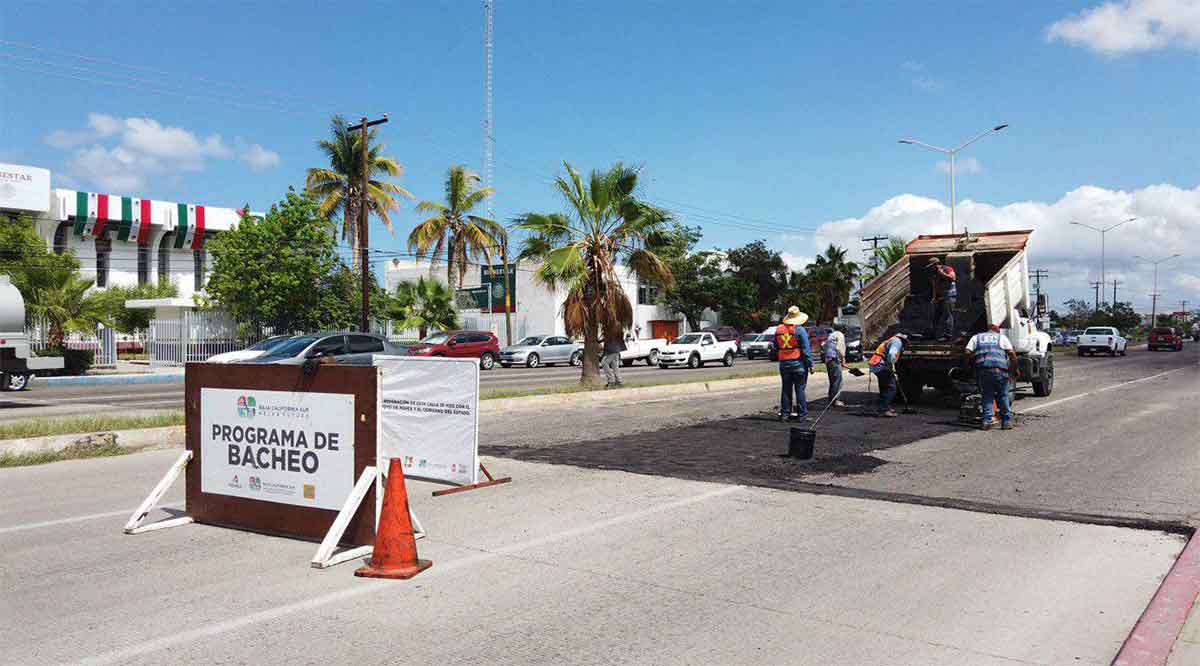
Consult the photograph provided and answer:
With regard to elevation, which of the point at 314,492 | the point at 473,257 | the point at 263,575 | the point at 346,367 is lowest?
the point at 263,575

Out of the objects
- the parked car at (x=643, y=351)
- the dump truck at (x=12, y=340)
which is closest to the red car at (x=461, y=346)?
the parked car at (x=643, y=351)

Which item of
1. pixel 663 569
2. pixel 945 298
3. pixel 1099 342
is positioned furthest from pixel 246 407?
pixel 1099 342

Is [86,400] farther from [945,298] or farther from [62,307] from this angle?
[945,298]

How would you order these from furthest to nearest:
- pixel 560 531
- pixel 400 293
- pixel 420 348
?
1. pixel 400 293
2. pixel 420 348
3. pixel 560 531

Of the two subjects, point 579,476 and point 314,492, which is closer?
point 314,492

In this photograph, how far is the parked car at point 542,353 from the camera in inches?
1526

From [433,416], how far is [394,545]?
115 inches

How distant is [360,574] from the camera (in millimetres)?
5477

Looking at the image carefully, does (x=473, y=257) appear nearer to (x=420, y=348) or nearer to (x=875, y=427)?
(x=420, y=348)

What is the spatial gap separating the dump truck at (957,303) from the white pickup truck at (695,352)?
1939cm

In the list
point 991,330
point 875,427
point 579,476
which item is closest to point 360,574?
point 579,476

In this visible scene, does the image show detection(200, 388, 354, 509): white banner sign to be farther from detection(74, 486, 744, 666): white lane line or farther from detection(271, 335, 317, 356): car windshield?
detection(271, 335, 317, 356): car windshield

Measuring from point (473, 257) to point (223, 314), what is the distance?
44.3 ft

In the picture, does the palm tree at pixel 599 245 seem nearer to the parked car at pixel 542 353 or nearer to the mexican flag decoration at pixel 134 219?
the parked car at pixel 542 353
